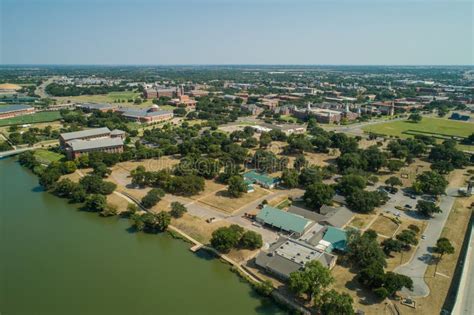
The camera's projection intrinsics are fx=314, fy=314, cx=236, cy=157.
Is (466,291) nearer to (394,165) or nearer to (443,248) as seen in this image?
(443,248)

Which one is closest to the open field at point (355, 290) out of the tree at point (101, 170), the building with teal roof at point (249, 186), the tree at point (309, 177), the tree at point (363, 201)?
the tree at point (363, 201)

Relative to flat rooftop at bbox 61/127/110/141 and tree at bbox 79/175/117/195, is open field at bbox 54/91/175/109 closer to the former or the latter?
flat rooftop at bbox 61/127/110/141

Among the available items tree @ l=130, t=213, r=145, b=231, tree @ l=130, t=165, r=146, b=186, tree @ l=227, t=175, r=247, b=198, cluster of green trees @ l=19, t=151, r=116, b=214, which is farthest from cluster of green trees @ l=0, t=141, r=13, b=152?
tree @ l=227, t=175, r=247, b=198

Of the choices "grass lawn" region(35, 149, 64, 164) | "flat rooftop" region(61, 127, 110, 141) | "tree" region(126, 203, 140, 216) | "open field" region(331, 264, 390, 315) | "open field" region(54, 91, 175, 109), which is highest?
"open field" region(54, 91, 175, 109)

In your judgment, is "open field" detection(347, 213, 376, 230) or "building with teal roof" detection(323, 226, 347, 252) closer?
"building with teal roof" detection(323, 226, 347, 252)

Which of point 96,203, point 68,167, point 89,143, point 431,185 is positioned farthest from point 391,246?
point 89,143

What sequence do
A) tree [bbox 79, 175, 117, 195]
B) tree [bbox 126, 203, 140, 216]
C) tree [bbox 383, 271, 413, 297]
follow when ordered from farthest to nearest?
1. tree [bbox 79, 175, 117, 195]
2. tree [bbox 126, 203, 140, 216]
3. tree [bbox 383, 271, 413, 297]

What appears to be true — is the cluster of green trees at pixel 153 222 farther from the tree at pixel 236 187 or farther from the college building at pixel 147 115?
the college building at pixel 147 115
